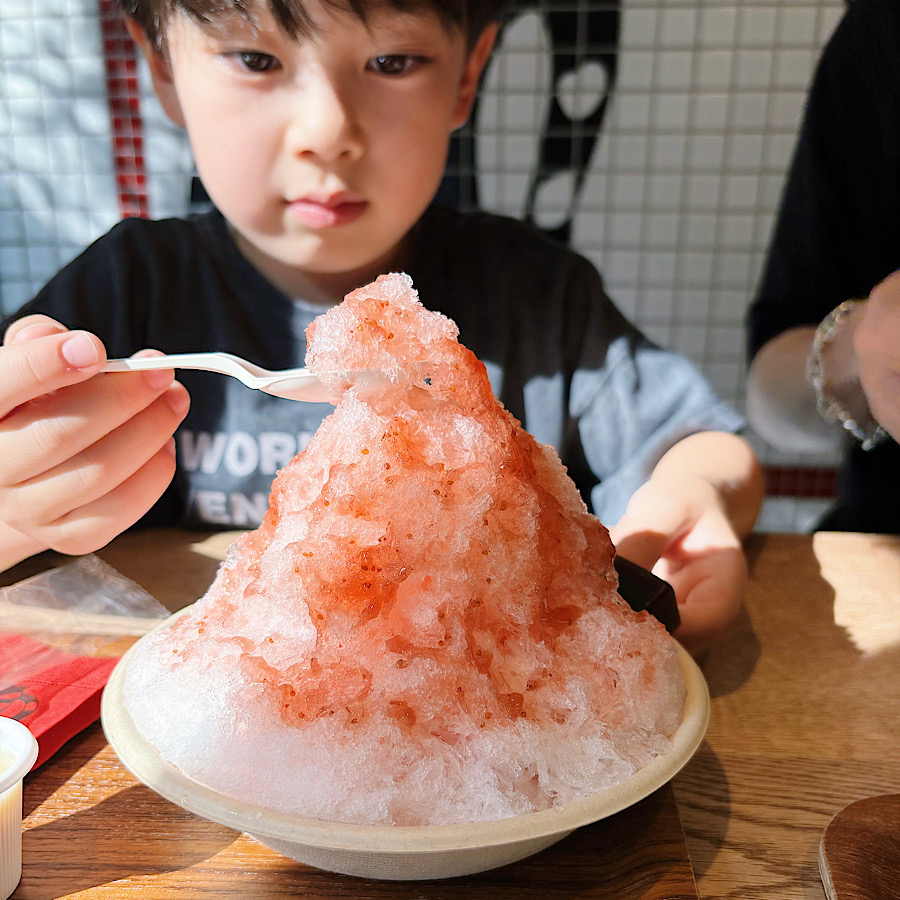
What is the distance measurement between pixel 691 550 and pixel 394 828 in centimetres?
50

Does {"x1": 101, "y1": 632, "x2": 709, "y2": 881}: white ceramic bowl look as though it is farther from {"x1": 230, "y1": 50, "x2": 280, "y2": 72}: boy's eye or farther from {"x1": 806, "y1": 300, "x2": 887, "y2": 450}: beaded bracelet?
{"x1": 230, "y1": 50, "x2": 280, "y2": 72}: boy's eye

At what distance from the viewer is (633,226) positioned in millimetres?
1750

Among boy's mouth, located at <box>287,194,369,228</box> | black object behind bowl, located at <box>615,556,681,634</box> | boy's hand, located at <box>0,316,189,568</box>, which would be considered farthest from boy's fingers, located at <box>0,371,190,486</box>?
boy's mouth, located at <box>287,194,369,228</box>

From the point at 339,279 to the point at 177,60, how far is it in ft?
1.24

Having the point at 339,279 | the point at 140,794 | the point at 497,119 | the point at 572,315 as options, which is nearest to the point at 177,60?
the point at 339,279

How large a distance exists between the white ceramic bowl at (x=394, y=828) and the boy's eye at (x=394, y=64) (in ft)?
2.83

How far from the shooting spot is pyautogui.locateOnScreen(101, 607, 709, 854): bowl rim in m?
0.37

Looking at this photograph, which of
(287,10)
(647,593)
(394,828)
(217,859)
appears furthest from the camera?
(287,10)

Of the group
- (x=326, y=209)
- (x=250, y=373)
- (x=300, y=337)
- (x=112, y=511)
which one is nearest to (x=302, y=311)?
(x=300, y=337)

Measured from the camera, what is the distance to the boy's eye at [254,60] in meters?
0.97

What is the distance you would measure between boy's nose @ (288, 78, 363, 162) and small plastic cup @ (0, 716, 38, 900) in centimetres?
77

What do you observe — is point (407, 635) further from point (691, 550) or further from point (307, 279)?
point (307, 279)

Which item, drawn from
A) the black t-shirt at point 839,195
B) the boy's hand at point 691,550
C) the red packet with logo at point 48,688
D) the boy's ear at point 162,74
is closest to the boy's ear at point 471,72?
the boy's ear at point 162,74

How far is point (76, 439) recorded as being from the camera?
24.4 inches
